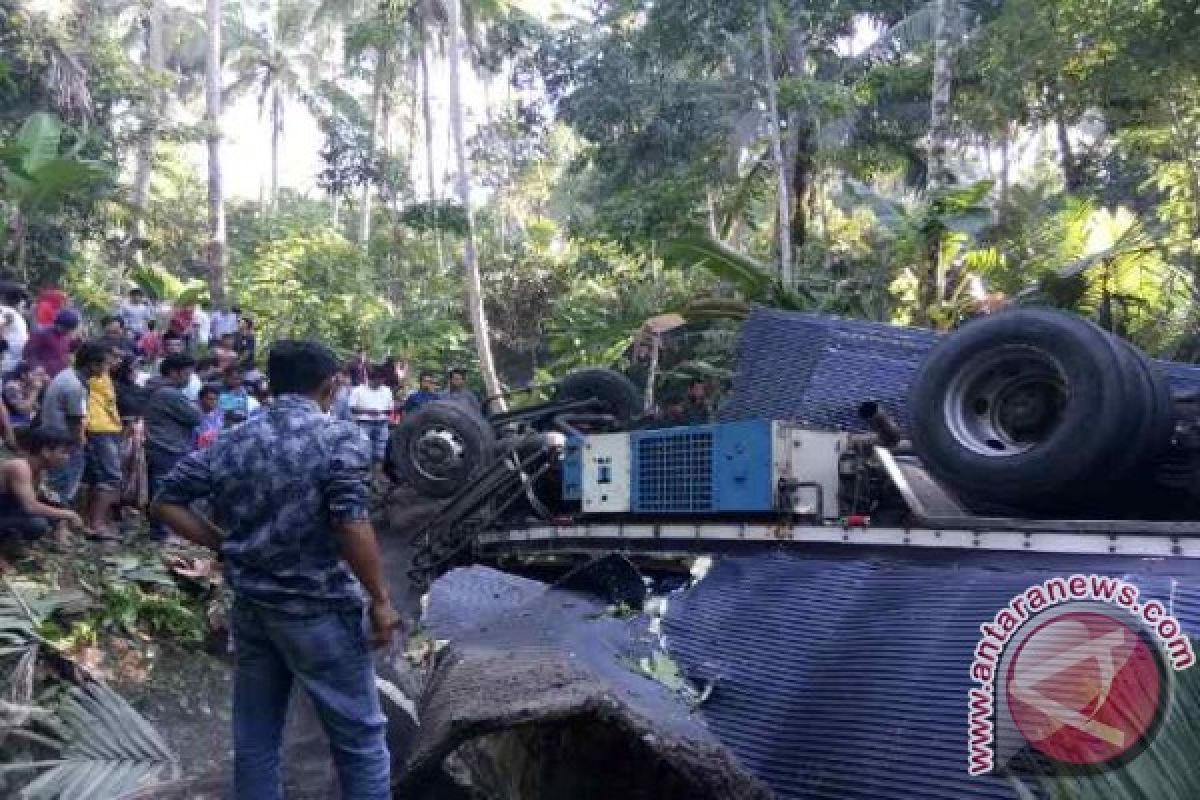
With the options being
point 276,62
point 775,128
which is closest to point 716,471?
point 775,128

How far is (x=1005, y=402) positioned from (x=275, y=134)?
3006 cm

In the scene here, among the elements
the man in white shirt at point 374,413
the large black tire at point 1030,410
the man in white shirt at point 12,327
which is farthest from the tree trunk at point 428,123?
the large black tire at point 1030,410

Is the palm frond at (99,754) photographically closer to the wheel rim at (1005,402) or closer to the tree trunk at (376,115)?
A: the wheel rim at (1005,402)

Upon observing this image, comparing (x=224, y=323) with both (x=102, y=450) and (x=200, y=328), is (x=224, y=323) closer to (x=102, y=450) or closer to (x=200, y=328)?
(x=200, y=328)

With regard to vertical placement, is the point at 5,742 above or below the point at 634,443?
below

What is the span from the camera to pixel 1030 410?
14.5ft

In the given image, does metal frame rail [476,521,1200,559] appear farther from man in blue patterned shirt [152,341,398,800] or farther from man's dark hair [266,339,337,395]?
man's dark hair [266,339,337,395]

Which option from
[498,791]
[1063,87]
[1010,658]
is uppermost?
[1063,87]

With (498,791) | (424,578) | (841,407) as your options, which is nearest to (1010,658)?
(498,791)

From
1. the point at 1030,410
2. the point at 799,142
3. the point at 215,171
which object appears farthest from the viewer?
the point at 215,171

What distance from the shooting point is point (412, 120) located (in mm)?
24156

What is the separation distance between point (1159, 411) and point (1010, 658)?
1524 millimetres

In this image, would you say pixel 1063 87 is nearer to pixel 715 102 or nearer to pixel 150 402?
pixel 715 102

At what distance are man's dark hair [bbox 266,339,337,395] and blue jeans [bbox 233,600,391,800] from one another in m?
0.63
